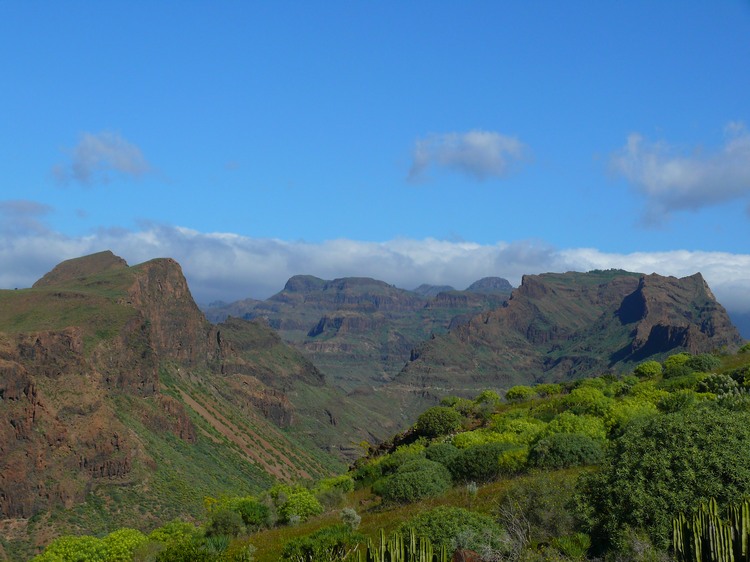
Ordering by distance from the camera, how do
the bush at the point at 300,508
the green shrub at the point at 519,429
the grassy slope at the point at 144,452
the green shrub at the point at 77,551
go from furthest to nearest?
1. the grassy slope at the point at 144,452
2. the green shrub at the point at 519,429
3. the green shrub at the point at 77,551
4. the bush at the point at 300,508

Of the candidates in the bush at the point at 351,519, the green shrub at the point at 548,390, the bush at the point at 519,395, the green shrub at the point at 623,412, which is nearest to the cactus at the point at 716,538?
the bush at the point at 351,519

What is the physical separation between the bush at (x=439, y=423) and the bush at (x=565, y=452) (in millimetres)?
38188

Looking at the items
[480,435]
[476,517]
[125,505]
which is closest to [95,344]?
[125,505]

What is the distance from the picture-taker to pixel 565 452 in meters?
41.6

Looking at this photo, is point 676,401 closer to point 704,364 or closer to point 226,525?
point 704,364

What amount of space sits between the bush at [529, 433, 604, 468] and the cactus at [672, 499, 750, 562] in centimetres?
2699

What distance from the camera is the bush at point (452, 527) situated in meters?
24.2

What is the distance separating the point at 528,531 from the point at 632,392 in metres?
49.1

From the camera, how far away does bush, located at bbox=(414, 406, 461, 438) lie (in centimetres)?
8194

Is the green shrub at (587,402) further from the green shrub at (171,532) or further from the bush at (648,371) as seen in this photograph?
the green shrub at (171,532)

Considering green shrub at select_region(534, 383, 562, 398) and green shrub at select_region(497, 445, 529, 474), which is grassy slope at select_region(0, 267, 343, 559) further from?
green shrub at select_region(497, 445, 529, 474)

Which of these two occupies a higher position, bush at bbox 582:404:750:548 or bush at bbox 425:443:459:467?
bush at bbox 582:404:750:548

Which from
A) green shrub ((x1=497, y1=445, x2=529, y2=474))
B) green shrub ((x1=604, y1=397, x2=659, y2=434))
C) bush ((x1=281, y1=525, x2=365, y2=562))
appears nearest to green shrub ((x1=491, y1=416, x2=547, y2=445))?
green shrub ((x1=604, y1=397, x2=659, y2=434))

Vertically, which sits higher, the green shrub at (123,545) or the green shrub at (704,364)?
the green shrub at (704,364)
